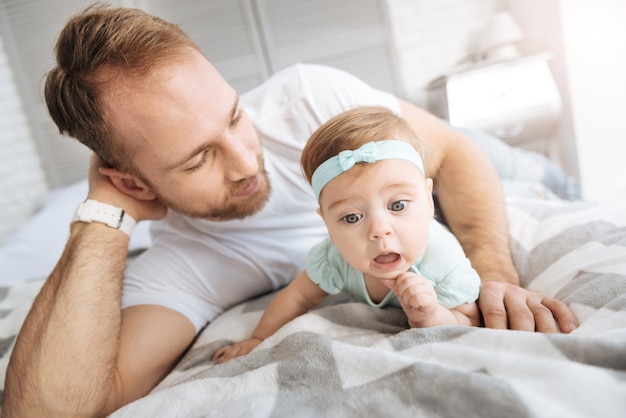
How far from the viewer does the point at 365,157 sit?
667mm

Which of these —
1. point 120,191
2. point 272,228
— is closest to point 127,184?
point 120,191

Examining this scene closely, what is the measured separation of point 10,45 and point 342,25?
5.55ft

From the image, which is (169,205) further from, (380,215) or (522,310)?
(522,310)

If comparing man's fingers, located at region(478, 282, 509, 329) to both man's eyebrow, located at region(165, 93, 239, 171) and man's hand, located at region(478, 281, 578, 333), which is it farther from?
man's eyebrow, located at region(165, 93, 239, 171)

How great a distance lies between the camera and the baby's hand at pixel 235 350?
855 mm

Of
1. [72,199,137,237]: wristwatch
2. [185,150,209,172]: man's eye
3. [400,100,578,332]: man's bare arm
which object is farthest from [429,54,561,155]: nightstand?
[72,199,137,237]: wristwatch

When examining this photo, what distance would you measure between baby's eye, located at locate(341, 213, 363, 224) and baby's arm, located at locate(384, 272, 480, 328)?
113mm

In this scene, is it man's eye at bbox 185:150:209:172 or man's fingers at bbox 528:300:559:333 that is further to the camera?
man's eye at bbox 185:150:209:172

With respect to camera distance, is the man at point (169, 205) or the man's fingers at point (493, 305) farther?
the man at point (169, 205)

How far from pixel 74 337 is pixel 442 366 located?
72 centimetres

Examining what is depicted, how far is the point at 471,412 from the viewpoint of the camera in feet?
1.58

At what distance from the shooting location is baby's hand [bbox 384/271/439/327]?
0.66m

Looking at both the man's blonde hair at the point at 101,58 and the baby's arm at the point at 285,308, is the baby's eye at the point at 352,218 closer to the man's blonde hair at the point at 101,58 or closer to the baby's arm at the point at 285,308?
the baby's arm at the point at 285,308

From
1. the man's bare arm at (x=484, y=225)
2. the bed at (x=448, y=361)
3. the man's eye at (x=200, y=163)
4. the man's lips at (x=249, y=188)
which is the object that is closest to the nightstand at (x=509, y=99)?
the man's bare arm at (x=484, y=225)
